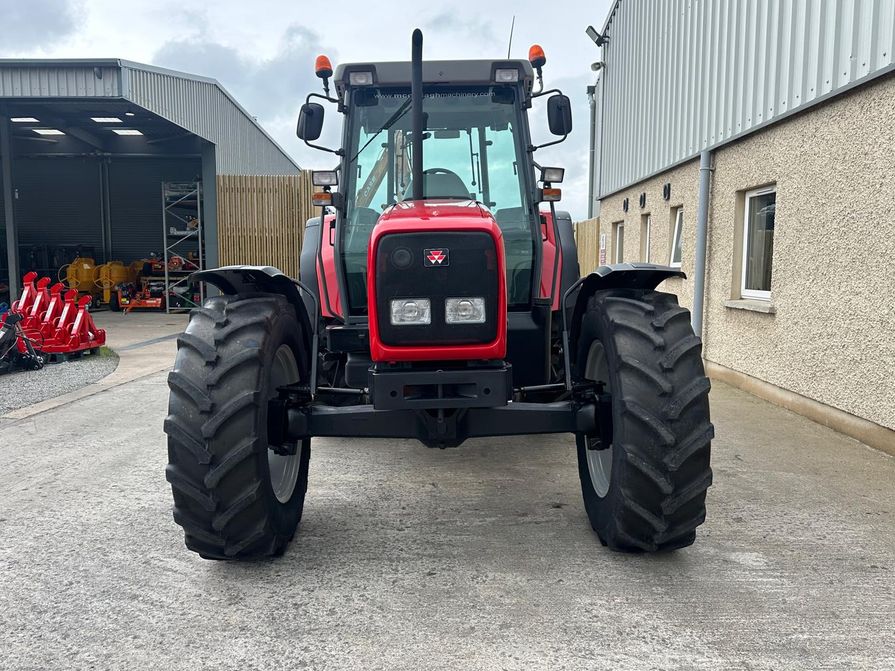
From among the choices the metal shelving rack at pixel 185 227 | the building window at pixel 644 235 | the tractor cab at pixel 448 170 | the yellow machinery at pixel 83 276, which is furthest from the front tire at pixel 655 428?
the yellow machinery at pixel 83 276

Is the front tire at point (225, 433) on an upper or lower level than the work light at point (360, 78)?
lower

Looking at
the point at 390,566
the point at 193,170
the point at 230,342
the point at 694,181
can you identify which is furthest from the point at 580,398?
the point at 193,170

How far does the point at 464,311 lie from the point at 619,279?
0.89 meters

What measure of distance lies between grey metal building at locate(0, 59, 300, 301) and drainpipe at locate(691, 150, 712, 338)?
10.8 metres

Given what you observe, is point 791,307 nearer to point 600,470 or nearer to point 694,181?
point 694,181

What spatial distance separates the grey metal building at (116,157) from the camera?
15.3 m

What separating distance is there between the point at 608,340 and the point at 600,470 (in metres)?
0.78

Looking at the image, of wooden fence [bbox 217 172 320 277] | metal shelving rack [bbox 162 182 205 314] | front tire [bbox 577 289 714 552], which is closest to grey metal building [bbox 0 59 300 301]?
wooden fence [bbox 217 172 320 277]

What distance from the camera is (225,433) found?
2.75 meters

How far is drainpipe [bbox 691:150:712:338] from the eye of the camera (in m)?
7.79

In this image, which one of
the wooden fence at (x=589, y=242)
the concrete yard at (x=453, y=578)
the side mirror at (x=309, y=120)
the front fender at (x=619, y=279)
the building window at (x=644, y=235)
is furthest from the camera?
the wooden fence at (x=589, y=242)

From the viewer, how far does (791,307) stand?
604 centimetres

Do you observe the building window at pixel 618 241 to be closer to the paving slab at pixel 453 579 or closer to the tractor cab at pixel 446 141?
the paving slab at pixel 453 579

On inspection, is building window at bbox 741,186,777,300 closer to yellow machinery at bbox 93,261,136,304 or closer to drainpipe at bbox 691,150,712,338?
drainpipe at bbox 691,150,712,338
